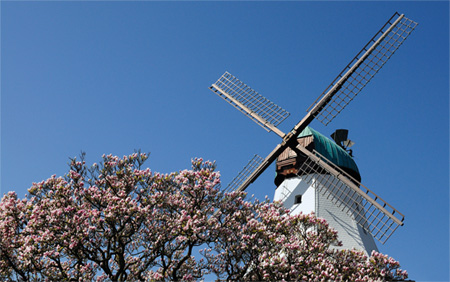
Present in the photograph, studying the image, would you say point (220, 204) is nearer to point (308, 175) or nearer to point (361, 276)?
point (361, 276)

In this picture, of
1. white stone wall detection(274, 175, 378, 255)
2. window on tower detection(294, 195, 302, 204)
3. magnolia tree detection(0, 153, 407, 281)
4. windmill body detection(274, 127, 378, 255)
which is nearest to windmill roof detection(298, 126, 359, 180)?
windmill body detection(274, 127, 378, 255)

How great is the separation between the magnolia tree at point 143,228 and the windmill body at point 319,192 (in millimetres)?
8483

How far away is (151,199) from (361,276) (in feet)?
32.0

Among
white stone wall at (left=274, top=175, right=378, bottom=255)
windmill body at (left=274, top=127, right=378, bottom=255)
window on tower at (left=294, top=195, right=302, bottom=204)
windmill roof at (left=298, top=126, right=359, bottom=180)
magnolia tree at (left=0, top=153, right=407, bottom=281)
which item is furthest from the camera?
windmill roof at (left=298, top=126, right=359, bottom=180)

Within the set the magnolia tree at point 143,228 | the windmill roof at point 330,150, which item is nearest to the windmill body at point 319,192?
the windmill roof at point 330,150

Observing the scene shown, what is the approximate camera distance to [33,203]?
53.3ft

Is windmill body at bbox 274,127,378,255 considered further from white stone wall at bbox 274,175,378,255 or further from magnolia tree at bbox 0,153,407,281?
magnolia tree at bbox 0,153,407,281

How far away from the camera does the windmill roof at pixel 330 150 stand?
29250mm

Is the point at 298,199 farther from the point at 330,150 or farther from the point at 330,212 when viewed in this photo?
the point at 330,150

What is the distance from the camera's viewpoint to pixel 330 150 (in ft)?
97.8

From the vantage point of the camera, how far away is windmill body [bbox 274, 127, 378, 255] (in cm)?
2656

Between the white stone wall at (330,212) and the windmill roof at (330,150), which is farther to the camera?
the windmill roof at (330,150)

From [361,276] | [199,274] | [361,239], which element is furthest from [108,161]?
[361,239]

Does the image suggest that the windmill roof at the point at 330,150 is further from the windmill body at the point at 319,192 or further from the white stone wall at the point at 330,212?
the white stone wall at the point at 330,212
